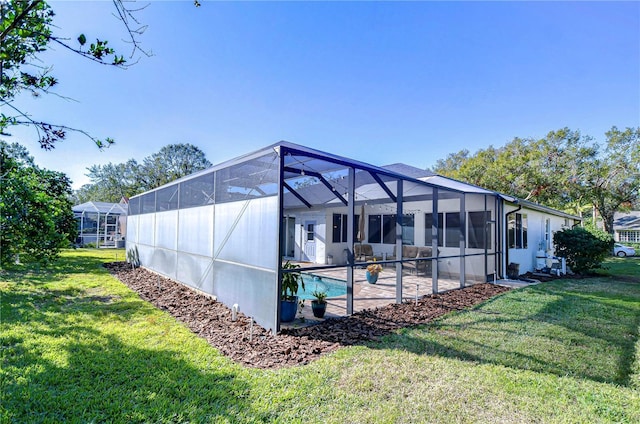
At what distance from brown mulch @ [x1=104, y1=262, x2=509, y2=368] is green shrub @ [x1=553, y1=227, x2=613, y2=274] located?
264 inches

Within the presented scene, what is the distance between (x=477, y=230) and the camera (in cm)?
1012

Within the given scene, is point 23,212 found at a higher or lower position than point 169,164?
lower

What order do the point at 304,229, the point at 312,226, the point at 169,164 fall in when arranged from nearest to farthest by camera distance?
the point at 312,226
the point at 304,229
the point at 169,164

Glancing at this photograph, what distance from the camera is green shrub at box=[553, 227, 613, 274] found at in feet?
38.4

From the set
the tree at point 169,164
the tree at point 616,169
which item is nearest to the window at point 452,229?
the tree at point 616,169

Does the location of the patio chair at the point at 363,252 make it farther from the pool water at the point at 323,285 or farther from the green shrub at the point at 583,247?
the green shrub at the point at 583,247

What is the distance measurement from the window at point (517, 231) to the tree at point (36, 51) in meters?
11.6

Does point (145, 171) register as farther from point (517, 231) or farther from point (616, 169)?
point (616, 169)

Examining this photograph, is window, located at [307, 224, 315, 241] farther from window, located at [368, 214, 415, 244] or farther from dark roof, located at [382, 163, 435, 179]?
dark roof, located at [382, 163, 435, 179]

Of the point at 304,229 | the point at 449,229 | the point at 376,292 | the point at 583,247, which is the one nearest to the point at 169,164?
the point at 304,229

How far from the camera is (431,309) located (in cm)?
621

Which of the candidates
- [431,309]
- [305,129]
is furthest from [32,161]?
[305,129]

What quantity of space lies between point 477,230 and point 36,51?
1108cm

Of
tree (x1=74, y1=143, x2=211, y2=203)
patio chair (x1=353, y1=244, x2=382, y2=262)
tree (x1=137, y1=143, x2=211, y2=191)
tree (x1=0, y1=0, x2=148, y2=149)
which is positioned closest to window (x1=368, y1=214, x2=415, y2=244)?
patio chair (x1=353, y1=244, x2=382, y2=262)
